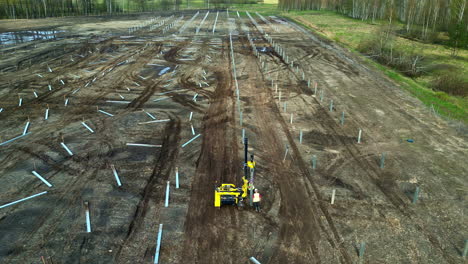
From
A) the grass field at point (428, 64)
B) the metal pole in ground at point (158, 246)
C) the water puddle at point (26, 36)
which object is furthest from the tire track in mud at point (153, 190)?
the water puddle at point (26, 36)

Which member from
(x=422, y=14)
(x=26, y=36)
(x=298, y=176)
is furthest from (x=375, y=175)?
(x=422, y=14)

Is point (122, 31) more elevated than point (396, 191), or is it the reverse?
point (122, 31)

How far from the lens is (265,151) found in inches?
683

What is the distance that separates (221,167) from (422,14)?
57653 millimetres

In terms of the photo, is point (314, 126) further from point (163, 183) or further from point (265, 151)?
point (163, 183)

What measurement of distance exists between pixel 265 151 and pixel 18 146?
12805 mm

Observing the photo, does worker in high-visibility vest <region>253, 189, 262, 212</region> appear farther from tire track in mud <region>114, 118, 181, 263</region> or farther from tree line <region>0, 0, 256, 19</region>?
tree line <region>0, 0, 256, 19</region>

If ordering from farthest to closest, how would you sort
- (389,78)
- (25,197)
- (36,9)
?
1. (36,9)
2. (389,78)
3. (25,197)

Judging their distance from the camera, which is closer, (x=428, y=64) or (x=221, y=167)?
(x=221, y=167)

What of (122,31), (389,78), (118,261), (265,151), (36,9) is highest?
(36,9)

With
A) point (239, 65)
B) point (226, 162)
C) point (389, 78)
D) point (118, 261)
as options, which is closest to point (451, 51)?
point (389, 78)

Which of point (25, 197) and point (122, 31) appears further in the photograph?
point (122, 31)

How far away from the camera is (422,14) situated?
2274 inches

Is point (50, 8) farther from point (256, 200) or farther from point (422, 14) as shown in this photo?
point (256, 200)
